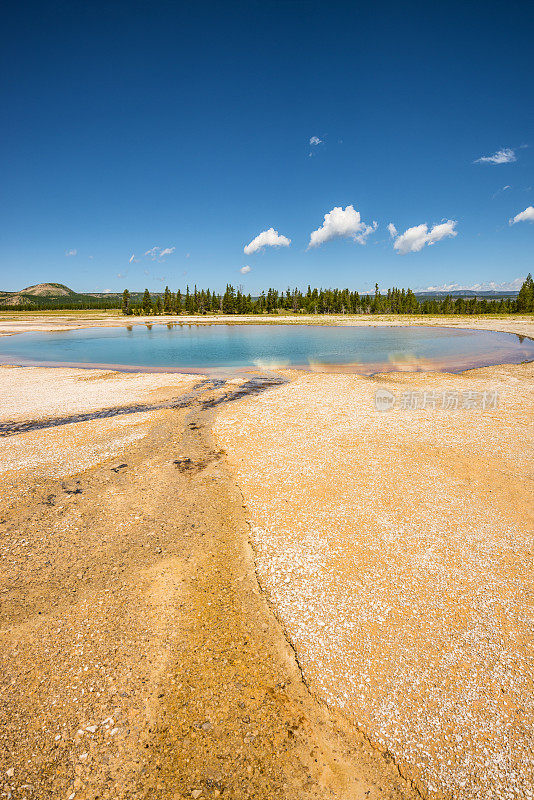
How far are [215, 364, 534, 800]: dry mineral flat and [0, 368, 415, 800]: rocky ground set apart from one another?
510mm

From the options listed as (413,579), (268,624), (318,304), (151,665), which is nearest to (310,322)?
(318,304)

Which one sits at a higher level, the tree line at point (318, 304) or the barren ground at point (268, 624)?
the tree line at point (318, 304)

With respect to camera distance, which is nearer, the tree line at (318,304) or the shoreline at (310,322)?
the shoreline at (310,322)

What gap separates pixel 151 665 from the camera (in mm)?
5289

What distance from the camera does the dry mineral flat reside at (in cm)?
439

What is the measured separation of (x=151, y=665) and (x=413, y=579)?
15.9 ft

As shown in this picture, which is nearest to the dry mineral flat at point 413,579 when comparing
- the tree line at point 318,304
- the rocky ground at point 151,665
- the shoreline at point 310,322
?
the rocky ground at point 151,665

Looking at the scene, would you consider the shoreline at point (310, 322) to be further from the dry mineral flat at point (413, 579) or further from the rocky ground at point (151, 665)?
the rocky ground at point (151, 665)

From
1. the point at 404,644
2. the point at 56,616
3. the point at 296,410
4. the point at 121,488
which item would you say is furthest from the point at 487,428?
the point at 56,616

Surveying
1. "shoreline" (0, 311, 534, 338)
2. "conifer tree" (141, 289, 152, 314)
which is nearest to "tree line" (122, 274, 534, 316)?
"conifer tree" (141, 289, 152, 314)

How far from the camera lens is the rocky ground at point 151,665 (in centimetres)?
407

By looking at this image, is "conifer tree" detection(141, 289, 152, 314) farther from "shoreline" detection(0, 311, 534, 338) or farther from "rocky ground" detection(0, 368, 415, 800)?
"rocky ground" detection(0, 368, 415, 800)

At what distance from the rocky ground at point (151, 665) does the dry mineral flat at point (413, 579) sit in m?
0.51

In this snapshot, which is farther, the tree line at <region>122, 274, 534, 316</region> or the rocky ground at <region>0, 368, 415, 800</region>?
the tree line at <region>122, 274, 534, 316</region>
